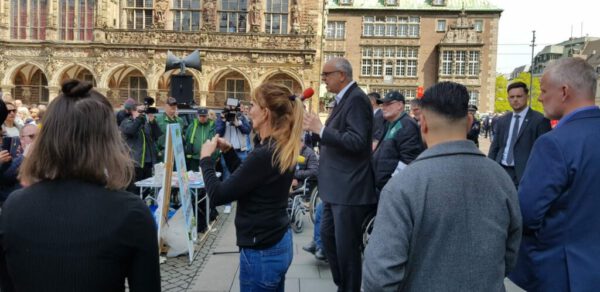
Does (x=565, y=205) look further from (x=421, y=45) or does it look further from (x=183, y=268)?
(x=421, y=45)

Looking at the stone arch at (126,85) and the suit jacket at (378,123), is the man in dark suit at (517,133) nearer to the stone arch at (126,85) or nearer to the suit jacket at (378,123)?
the suit jacket at (378,123)

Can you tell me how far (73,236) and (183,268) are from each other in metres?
4.28

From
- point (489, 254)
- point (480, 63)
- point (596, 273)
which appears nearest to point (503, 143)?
point (596, 273)

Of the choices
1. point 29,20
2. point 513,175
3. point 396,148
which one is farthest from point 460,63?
point 396,148

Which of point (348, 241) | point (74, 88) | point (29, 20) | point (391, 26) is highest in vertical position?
point (391, 26)

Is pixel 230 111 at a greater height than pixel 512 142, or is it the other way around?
pixel 230 111

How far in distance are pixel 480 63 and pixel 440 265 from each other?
44.6 metres

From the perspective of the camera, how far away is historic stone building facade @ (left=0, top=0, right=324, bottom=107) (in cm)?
2575

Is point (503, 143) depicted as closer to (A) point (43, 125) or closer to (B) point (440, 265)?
(B) point (440, 265)

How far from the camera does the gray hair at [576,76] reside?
2367mm

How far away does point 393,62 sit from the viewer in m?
43.6

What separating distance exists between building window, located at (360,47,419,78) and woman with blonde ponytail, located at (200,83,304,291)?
42032 millimetres

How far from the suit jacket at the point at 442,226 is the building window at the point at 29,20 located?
30.5m

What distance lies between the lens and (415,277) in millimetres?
1818
